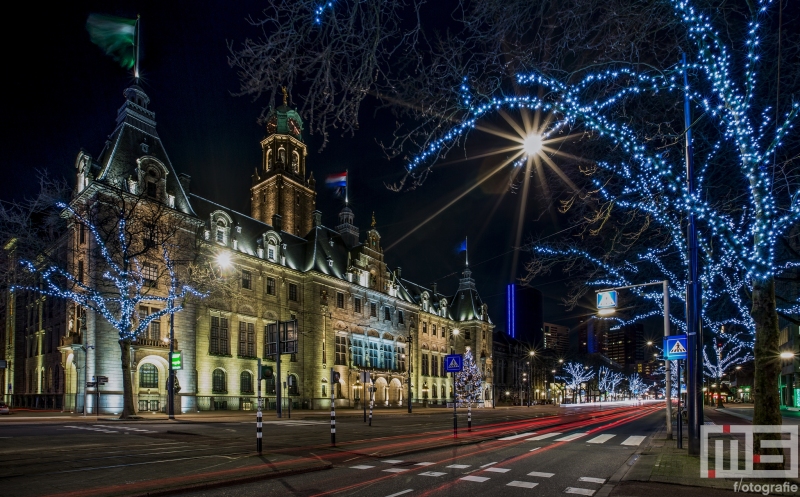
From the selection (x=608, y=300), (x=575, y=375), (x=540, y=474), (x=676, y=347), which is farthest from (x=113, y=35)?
(x=575, y=375)

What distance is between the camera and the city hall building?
38812 millimetres

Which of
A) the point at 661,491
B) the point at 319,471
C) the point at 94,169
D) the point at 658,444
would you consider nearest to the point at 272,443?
the point at 319,471

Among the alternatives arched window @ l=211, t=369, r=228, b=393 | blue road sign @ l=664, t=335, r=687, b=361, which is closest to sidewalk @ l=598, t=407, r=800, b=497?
blue road sign @ l=664, t=335, r=687, b=361

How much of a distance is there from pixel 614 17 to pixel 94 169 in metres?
41.0

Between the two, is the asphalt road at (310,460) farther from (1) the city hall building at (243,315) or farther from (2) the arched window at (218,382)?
(2) the arched window at (218,382)

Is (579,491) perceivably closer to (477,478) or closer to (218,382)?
(477,478)

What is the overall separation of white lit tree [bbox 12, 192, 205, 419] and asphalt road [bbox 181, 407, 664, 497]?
22.7 m

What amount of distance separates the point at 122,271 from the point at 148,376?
12.5m

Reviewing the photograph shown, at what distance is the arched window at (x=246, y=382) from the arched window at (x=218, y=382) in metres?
1.69

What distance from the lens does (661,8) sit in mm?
8719

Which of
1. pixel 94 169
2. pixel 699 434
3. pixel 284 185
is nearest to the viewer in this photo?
pixel 699 434

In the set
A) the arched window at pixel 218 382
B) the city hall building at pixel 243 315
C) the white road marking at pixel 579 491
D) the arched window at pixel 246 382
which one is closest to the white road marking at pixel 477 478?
the white road marking at pixel 579 491

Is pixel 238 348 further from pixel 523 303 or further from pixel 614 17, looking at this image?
pixel 523 303

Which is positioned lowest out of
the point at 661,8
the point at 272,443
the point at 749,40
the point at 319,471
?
the point at 272,443
